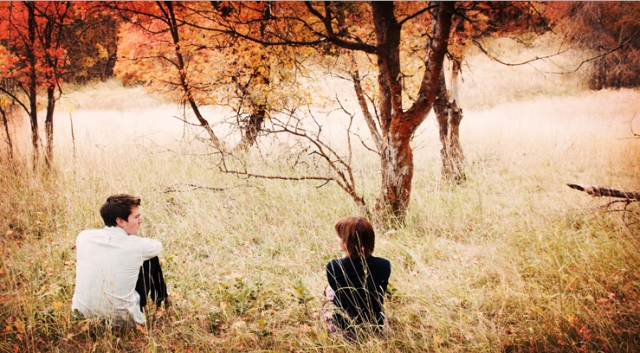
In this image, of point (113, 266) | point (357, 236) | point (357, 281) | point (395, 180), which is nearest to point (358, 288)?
point (357, 281)

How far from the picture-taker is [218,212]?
536cm

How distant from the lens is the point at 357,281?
2.62m

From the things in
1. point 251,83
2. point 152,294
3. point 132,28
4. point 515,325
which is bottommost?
point 515,325

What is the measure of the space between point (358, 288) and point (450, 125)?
18.3 ft

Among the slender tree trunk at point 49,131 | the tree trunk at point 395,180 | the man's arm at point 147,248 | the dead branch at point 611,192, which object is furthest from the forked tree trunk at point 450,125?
the slender tree trunk at point 49,131

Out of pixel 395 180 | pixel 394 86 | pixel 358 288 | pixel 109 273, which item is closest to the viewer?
pixel 358 288

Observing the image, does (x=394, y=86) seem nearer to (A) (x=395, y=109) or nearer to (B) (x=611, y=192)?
(A) (x=395, y=109)

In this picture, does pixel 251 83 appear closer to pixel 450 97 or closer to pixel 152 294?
pixel 450 97

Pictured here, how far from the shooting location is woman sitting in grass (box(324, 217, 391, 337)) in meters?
2.59

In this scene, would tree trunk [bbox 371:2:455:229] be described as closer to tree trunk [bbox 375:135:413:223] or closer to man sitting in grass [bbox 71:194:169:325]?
tree trunk [bbox 375:135:413:223]

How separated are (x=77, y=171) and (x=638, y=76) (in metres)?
18.5

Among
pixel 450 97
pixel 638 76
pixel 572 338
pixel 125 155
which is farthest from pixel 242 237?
pixel 638 76

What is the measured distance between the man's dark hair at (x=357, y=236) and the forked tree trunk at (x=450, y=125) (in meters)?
4.51

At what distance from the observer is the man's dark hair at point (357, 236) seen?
2598 mm
